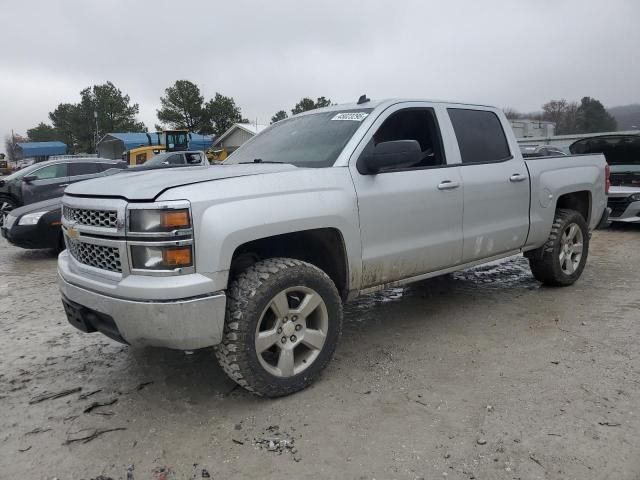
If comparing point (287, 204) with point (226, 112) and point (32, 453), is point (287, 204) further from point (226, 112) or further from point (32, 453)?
point (226, 112)

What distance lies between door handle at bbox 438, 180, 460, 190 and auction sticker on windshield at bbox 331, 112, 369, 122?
2.58 feet

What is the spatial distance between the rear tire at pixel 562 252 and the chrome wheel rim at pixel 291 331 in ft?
9.72

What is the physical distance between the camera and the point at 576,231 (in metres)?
5.33

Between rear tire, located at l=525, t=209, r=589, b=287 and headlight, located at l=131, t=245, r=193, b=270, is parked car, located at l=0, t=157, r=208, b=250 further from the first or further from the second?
rear tire, located at l=525, t=209, r=589, b=287

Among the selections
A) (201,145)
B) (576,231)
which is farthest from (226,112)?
(576,231)

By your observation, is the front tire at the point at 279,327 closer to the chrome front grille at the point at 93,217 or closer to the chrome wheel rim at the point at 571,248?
the chrome front grille at the point at 93,217

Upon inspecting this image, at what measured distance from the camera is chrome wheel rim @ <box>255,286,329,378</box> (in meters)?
2.96

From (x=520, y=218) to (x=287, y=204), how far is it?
102 inches

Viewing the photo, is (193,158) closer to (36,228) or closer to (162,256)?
(36,228)

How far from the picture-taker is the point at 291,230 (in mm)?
2994

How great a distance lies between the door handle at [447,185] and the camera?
3.86 metres

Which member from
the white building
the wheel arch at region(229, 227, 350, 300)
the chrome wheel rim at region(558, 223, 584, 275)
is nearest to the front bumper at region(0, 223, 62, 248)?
the wheel arch at region(229, 227, 350, 300)

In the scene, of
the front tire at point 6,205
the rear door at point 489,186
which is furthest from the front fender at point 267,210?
the front tire at point 6,205

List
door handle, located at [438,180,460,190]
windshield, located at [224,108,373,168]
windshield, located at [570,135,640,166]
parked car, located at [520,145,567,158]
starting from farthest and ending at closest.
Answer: windshield, located at [570,135,640,166] < parked car, located at [520,145,567,158] < door handle, located at [438,180,460,190] < windshield, located at [224,108,373,168]
